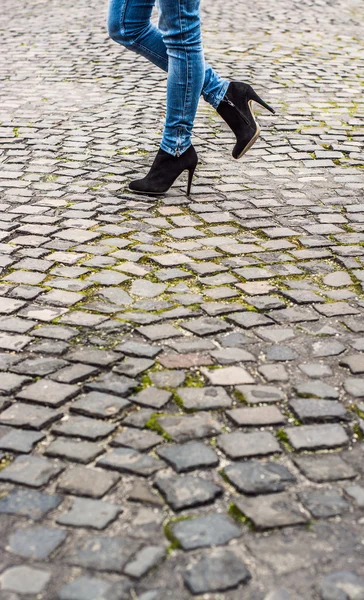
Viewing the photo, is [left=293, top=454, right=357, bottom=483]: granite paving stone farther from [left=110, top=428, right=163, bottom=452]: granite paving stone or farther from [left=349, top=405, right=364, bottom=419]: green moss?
[left=110, top=428, right=163, bottom=452]: granite paving stone

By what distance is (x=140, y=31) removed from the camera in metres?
4.38

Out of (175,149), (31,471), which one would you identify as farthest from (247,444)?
(175,149)

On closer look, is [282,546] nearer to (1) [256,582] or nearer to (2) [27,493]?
(1) [256,582]

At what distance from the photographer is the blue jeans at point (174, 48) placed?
411 centimetres

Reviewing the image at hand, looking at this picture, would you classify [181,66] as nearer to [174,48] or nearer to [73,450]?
[174,48]

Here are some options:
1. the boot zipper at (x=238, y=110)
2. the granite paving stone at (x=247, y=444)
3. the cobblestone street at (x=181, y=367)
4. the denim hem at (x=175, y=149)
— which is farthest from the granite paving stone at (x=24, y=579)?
the boot zipper at (x=238, y=110)

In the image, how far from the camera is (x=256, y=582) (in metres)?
1.89

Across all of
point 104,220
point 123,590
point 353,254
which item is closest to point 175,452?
point 123,590

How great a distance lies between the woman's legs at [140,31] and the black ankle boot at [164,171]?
386mm

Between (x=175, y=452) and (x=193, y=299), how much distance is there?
3.62ft

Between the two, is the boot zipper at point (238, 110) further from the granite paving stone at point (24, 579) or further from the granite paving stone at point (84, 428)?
the granite paving stone at point (24, 579)

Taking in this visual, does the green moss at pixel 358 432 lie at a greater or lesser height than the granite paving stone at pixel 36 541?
lesser

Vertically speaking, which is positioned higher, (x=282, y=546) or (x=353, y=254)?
(x=282, y=546)

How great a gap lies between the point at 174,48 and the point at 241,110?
588 mm
